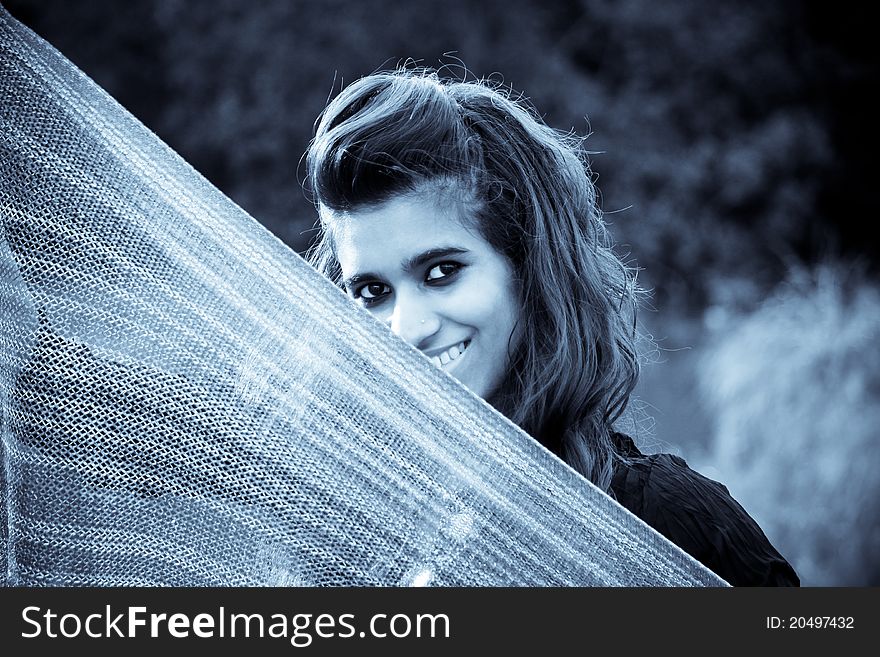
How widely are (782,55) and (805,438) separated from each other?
3.94 m

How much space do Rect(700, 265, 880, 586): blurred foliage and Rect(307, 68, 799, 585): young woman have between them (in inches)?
129

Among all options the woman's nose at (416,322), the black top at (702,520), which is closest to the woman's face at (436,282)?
the woman's nose at (416,322)

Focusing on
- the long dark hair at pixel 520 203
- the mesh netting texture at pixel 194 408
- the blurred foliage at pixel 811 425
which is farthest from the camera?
the blurred foliage at pixel 811 425

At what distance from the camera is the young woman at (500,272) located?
4.33ft

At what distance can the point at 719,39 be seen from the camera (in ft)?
23.5

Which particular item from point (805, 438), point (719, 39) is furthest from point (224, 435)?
point (719, 39)

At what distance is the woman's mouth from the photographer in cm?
130

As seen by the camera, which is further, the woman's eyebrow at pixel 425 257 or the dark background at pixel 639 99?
the dark background at pixel 639 99

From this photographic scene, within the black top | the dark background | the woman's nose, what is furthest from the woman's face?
→ the dark background

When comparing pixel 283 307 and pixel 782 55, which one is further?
pixel 782 55

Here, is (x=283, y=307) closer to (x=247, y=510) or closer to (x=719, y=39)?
(x=247, y=510)

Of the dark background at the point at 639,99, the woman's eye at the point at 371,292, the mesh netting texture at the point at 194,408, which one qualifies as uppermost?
the dark background at the point at 639,99

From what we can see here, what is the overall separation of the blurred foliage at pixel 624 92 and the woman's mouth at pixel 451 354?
5266 millimetres

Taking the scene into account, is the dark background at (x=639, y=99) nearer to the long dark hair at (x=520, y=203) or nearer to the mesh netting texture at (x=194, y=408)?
the long dark hair at (x=520, y=203)
